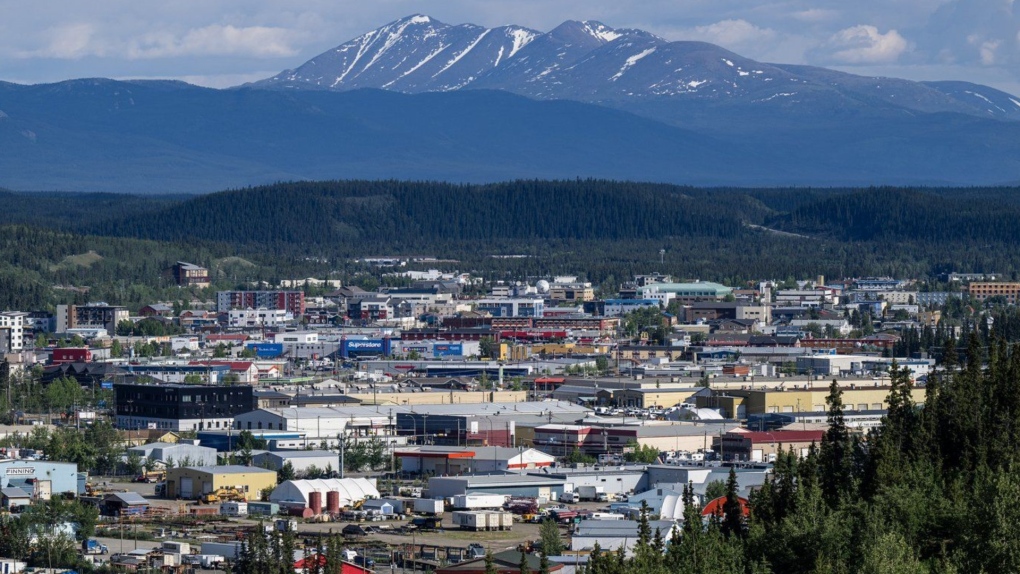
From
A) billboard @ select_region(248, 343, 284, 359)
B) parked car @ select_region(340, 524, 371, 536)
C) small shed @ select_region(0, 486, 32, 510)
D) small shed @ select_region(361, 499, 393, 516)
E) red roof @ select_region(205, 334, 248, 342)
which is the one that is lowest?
parked car @ select_region(340, 524, 371, 536)

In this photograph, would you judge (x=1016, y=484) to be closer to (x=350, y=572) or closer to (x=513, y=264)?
(x=350, y=572)

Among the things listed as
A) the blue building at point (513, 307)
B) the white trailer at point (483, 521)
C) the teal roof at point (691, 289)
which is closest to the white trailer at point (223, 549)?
the white trailer at point (483, 521)

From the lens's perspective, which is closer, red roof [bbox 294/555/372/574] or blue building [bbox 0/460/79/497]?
red roof [bbox 294/555/372/574]

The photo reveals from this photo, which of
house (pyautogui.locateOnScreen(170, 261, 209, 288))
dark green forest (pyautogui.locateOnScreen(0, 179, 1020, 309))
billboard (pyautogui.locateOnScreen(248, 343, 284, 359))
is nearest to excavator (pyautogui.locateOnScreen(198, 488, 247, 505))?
billboard (pyautogui.locateOnScreen(248, 343, 284, 359))

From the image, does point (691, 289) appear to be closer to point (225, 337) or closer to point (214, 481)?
point (225, 337)

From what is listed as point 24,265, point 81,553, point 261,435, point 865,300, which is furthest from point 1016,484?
point 24,265

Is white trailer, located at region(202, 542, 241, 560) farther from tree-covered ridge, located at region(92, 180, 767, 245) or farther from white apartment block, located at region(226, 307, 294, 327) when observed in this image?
tree-covered ridge, located at region(92, 180, 767, 245)

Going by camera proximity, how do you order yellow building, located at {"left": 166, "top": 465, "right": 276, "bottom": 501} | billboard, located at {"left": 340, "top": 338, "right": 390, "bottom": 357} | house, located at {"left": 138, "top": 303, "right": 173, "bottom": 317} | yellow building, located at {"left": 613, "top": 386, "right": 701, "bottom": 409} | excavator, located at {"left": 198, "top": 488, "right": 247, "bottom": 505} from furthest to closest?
1. house, located at {"left": 138, "top": 303, "right": 173, "bottom": 317}
2. billboard, located at {"left": 340, "top": 338, "right": 390, "bottom": 357}
3. yellow building, located at {"left": 613, "top": 386, "right": 701, "bottom": 409}
4. yellow building, located at {"left": 166, "top": 465, "right": 276, "bottom": 501}
5. excavator, located at {"left": 198, "top": 488, "right": 247, "bottom": 505}
